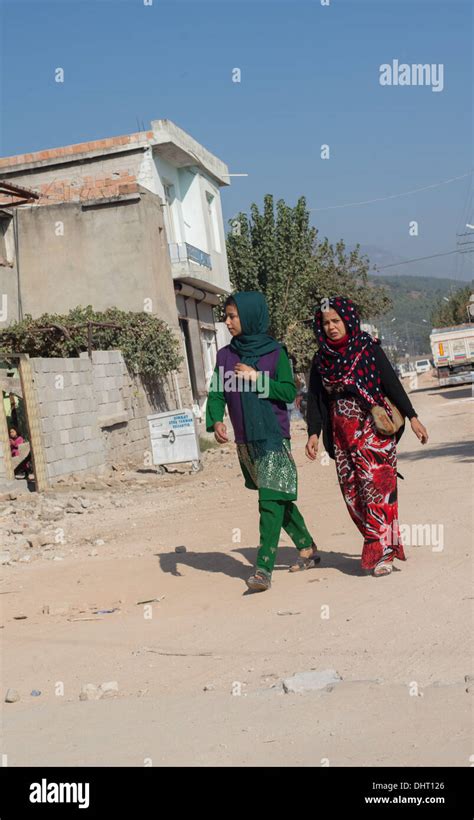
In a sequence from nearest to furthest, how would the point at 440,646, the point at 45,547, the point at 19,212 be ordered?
the point at 440,646 → the point at 45,547 → the point at 19,212

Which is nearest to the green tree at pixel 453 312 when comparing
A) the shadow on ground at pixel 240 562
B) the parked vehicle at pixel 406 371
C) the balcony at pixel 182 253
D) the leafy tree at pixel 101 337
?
the parked vehicle at pixel 406 371

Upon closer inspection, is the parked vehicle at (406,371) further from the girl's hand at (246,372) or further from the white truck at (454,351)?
the girl's hand at (246,372)

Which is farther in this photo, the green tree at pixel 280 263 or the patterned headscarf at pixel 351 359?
the green tree at pixel 280 263

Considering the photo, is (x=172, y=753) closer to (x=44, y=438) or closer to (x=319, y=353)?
(x=319, y=353)

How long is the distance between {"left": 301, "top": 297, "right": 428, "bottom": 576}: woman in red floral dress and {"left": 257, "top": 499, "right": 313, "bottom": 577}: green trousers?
43cm

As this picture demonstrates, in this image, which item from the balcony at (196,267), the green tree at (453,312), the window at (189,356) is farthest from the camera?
the green tree at (453,312)

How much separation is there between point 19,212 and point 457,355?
27970mm

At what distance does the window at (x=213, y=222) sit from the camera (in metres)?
28.9

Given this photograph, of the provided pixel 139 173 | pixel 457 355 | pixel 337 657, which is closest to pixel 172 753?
pixel 337 657

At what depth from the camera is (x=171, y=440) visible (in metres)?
17.0

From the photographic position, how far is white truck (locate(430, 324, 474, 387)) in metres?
45.2

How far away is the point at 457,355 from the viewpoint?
45.6 metres
